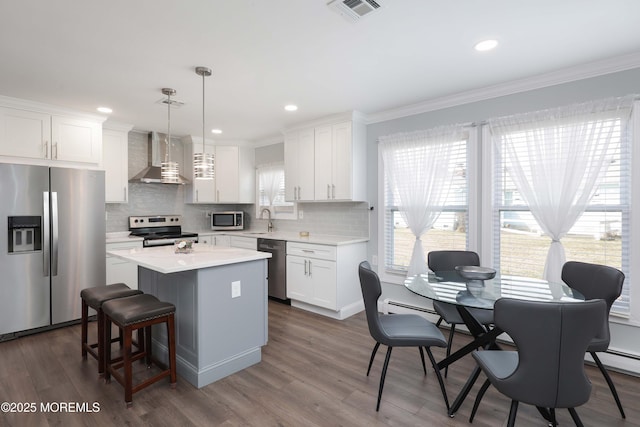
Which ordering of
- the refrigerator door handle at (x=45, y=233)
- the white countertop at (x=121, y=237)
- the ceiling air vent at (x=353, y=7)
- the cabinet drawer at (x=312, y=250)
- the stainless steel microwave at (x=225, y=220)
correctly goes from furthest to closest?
1. the stainless steel microwave at (x=225, y=220)
2. the white countertop at (x=121, y=237)
3. the cabinet drawer at (x=312, y=250)
4. the refrigerator door handle at (x=45, y=233)
5. the ceiling air vent at (x=353, y=7)

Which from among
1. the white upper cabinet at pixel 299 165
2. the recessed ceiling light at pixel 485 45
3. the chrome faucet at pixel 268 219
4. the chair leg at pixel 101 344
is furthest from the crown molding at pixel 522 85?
the chair leg at pixel 101 344

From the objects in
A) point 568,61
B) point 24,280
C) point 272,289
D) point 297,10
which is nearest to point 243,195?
point 272,289

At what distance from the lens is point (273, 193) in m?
5.60

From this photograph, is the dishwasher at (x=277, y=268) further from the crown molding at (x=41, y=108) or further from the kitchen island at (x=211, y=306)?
A: the crown molding at (x=41, y=108)

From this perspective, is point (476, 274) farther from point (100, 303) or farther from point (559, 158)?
point (100, 303)

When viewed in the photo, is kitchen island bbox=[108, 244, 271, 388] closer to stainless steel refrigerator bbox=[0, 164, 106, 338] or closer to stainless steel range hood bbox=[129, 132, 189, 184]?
stainless steel refrigerator bbox=[0, 164, 106, 338]

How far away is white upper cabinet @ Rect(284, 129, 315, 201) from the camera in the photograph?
4527 mm

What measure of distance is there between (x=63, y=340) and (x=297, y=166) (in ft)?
10.8

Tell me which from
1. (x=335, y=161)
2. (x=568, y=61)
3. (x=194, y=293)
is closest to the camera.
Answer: (x=194, y=293)

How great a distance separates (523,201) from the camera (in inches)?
123

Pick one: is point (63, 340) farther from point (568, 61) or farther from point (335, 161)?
point (568, 61)

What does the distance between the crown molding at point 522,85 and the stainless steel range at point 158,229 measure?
11.3 ft

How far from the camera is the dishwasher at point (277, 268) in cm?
448

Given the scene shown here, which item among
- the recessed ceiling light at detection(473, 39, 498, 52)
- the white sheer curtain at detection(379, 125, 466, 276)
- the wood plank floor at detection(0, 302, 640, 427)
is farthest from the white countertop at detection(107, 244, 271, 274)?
the recessed ceiling light at detection(473, 39, 498, 52)
